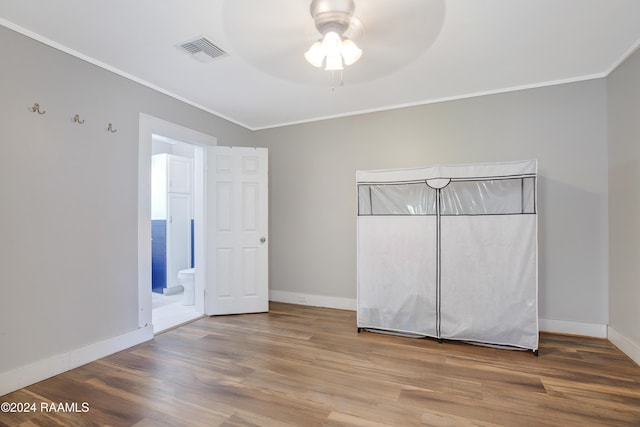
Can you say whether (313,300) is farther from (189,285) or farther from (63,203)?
(63,203)

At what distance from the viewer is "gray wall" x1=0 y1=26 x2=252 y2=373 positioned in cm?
212

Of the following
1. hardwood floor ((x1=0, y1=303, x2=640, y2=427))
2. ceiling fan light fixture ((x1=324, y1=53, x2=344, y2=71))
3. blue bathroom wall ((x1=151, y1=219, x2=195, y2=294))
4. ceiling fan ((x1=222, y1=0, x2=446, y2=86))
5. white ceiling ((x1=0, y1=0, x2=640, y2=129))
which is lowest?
hardwood floor ((x1=0, y1=303, x2=640, y2=427))

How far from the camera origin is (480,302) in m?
2.79

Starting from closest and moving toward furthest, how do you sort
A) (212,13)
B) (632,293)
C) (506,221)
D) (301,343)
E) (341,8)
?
(341,8) → (212,13) → (632,293) → (506,221) → (301,343)

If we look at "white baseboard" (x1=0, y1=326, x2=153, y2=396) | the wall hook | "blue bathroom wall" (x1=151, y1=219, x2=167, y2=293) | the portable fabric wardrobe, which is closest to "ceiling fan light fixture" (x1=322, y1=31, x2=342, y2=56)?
the portable fabric wardrobe

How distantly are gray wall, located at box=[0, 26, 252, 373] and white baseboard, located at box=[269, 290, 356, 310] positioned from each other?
6.34 feet

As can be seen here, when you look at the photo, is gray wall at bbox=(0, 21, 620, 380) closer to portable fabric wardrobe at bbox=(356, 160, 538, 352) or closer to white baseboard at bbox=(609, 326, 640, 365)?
white baseboard at bbox=(609, 326, 640, 365)

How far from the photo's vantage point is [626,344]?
8.43ft

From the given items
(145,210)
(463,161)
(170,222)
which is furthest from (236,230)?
(463,161)

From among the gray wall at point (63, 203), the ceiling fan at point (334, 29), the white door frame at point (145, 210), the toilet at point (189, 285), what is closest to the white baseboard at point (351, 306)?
the toilet at point (189, 285)

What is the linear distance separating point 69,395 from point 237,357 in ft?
3.73

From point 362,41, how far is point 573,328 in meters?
3.36

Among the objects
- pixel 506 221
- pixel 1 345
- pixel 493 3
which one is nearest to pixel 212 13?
pixel 493 3

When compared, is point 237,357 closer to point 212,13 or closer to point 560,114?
point 212,13
